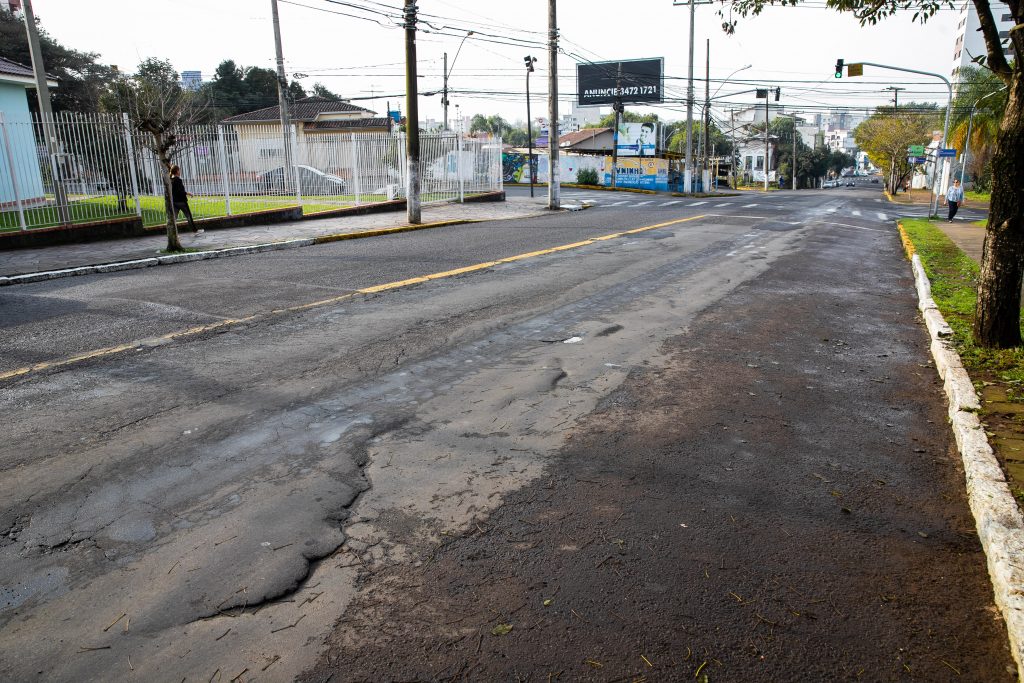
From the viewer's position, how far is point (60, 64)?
42.9 m

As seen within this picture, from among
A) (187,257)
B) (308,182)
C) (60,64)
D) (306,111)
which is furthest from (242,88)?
(187,257)

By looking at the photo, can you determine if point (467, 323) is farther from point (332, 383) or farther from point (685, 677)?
point (685, 677)

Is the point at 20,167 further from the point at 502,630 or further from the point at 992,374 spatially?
the point at 992,374

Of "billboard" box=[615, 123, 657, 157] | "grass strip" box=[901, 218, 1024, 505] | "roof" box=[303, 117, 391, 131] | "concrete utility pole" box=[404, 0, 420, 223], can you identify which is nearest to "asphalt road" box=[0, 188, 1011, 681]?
"grass strip" box=[901, 218, 1024, 505]

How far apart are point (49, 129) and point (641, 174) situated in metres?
41.2

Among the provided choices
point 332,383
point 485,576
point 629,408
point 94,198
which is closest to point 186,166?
point 94,198

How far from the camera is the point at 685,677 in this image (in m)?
2.53

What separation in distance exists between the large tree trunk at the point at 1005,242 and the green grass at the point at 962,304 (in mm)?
202

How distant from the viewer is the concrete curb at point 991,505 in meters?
2.87

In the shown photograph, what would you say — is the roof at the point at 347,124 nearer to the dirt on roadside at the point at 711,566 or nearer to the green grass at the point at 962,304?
the green grass at the point at 962,304

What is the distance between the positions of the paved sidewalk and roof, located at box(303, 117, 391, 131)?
72.9 feet

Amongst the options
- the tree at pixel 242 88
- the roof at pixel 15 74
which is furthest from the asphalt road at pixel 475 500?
the tree at pixel 242 88

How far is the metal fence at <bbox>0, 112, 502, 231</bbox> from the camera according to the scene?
1474cm

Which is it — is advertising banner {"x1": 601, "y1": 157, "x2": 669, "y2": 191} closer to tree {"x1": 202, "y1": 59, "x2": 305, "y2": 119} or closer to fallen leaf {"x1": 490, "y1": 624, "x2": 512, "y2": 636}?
tree {"x1": 202, "y1": 59, "x2": 305, "y2": 119}
